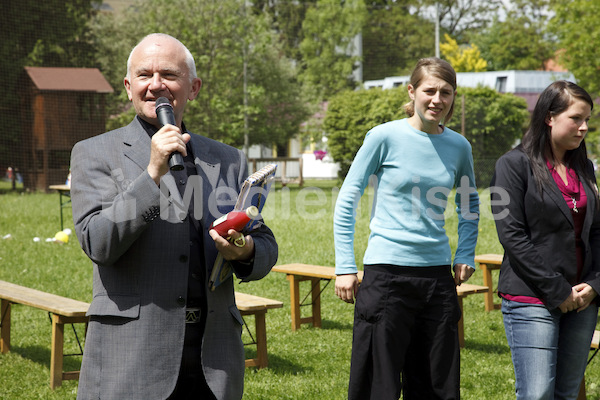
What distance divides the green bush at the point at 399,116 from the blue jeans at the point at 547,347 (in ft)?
73.9

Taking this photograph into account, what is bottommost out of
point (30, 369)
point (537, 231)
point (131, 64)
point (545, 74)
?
point (30, 369)

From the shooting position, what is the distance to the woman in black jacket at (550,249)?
3162 mm

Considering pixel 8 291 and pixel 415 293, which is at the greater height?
pixel 415 293

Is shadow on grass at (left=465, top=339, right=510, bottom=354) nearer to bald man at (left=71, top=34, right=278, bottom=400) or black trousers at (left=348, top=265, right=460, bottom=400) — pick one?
black trousers at (left=348, top=265, right=460, bottom=400)

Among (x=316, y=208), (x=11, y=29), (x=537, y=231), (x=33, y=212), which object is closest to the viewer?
(x=537, y=231)

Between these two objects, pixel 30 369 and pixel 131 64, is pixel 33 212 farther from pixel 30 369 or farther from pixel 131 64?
pixel 131 64

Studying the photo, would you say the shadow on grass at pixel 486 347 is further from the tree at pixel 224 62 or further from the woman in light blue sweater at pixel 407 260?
the tree at pixel 224 62

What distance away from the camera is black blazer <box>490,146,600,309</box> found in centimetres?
315

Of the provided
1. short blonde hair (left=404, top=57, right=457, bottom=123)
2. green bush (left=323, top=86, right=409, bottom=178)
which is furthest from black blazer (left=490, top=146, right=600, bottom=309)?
green bush (left=323, top=86, right=409, bottom=178)

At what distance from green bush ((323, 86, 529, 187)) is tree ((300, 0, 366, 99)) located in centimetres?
1061

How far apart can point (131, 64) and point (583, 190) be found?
2.12 metres

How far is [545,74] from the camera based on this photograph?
120 ft

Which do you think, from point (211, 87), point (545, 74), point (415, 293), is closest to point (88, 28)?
point (211, 87)

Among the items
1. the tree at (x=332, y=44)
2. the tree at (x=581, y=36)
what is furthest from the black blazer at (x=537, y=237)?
the tree at (x=332, y=44)
